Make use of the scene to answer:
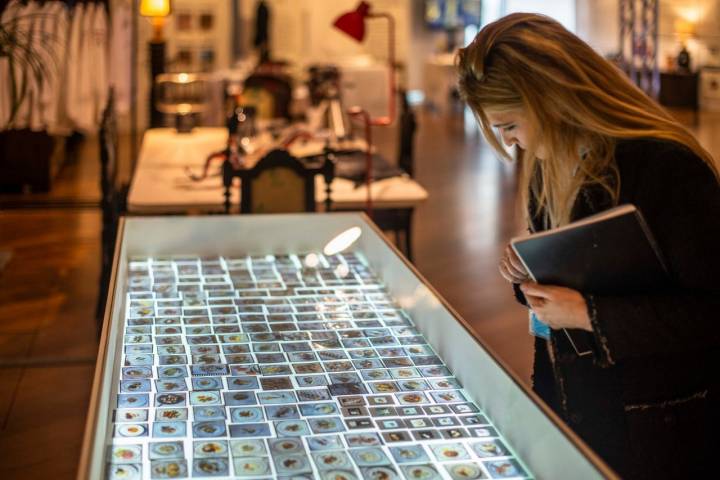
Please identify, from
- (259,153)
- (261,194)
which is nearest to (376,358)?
(261,194)

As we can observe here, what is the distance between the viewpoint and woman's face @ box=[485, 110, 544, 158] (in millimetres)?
1857

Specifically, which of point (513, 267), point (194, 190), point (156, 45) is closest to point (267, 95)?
point (156, 45)

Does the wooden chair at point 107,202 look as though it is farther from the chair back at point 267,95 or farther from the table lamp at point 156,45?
Result: the chair back at point 267,95

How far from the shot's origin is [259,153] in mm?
6254

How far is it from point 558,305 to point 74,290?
4.70 meters

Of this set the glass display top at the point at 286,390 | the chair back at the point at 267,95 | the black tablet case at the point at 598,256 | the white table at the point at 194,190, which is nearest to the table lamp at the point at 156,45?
the chair back at the point at 267,95

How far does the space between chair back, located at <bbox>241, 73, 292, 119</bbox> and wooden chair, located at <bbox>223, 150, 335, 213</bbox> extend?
3302 mm

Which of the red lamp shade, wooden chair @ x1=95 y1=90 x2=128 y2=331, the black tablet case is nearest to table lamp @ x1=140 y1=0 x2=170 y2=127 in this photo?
wooden chair @ x1=95 y1=90 x2=128 y2=331

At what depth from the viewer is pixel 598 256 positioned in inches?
72.9

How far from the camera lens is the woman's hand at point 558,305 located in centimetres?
185

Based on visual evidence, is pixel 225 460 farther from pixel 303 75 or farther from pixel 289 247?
pixel 303 75

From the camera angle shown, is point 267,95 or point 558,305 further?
point 267,95

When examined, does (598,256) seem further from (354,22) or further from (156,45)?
(156,45)

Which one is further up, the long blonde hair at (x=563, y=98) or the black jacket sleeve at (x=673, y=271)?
the long blonde hair at (x=563, y=98)
